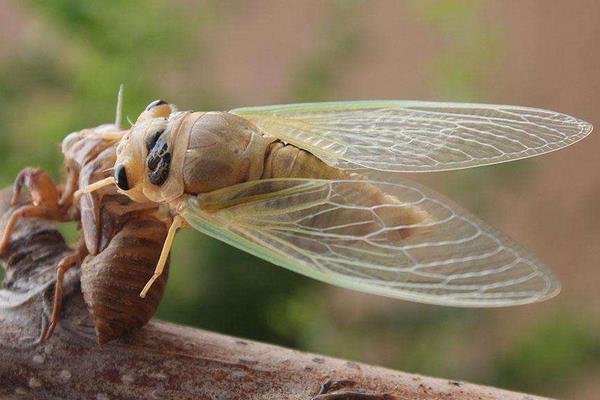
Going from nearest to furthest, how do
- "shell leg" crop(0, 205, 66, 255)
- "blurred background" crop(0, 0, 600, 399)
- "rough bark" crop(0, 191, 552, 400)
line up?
"rough bark" crop(0, 191, 552, 400) → "shell leg" crop(0, 205, 66, 255) → "blurred background" crop(0, 0, 600, 399)

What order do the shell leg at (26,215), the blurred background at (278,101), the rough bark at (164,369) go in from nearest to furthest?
the rough bark at (164,369)
the shell leg at (26,215)
the blurred background at (278,101)

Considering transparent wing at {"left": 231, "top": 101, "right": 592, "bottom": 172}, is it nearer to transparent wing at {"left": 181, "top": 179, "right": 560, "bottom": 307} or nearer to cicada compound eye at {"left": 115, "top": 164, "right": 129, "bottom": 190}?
transparent wing at {"left": 181, "top": 179, "right": 560, "bottom": 307}

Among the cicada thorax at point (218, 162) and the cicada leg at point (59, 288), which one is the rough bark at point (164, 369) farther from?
the cicada thorax at point (218, 162)

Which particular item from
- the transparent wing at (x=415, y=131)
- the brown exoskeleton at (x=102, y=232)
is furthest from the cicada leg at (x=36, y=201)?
the transparent wing at (x=415, y=131)

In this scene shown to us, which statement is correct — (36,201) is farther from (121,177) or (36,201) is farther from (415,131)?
(415,131)

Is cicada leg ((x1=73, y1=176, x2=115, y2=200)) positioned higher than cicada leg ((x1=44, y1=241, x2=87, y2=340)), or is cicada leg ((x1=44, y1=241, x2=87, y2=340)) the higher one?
cicada leg ((x1=73, y1=176, x2=115, y2=200))

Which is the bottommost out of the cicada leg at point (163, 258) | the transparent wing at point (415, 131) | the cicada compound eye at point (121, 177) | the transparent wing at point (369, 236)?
the cicada leg at point (163, 258)

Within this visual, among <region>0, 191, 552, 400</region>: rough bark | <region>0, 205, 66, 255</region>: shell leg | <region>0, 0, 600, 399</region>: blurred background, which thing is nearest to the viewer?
<region>0, 191, 552, 400</region>: rough bark

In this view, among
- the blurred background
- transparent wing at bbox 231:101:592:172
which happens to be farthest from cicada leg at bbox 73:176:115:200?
the blurred background

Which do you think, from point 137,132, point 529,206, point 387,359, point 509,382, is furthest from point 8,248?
point 529,206
